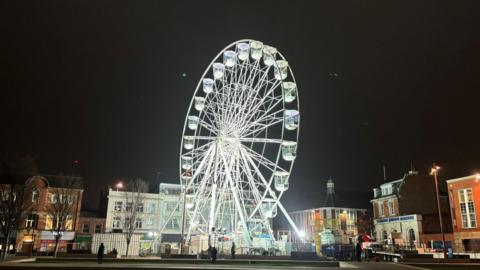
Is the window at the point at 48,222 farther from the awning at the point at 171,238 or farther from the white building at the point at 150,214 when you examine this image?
the awning at the point at 171,238

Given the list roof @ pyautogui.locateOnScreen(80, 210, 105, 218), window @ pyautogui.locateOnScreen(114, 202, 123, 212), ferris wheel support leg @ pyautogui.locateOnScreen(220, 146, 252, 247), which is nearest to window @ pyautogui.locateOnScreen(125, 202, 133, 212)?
window @ pyautogui.locateOnScreen(114, 202, 123, 212)

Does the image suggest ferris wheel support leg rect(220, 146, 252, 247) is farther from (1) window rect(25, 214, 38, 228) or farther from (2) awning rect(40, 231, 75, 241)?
(1) window rect(25, 214, 38, 228)

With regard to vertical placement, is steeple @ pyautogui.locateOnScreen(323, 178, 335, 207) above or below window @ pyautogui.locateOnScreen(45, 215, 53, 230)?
above

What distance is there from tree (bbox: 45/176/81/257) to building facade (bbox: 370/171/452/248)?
133 feet

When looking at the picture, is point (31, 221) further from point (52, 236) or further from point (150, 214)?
point (150, 214)

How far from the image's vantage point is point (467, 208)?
46.4 m

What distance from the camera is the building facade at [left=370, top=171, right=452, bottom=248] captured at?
57031 millimetres

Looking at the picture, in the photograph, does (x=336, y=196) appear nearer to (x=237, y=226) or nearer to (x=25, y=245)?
(x=237, y=226)

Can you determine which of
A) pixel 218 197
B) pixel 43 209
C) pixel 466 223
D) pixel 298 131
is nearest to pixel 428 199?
pixel 466 223

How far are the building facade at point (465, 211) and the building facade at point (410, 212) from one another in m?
5.76

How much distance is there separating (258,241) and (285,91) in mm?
14901

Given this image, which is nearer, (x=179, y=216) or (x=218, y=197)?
(x=218, y=197)

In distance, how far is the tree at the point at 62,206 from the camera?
46281 millimetres

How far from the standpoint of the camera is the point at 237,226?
44812 millimetres
